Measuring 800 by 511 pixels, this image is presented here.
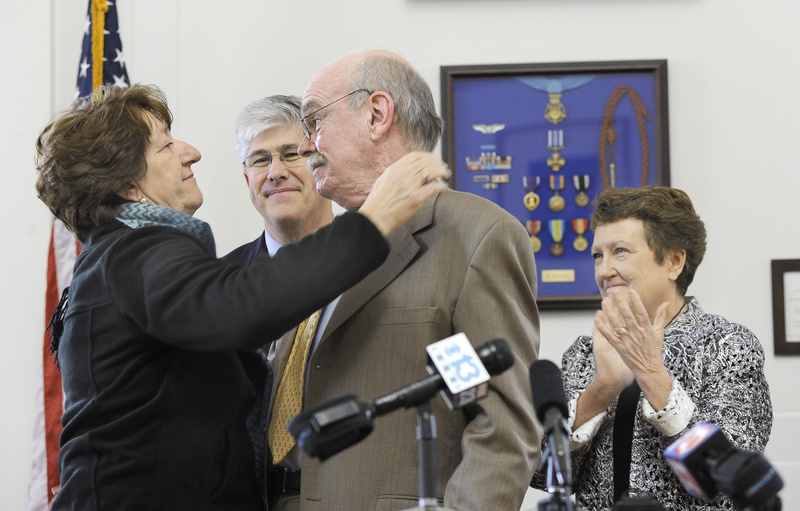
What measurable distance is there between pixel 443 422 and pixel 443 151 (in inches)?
90.0

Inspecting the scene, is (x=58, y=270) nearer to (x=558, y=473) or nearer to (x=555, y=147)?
(x=555, y=147)

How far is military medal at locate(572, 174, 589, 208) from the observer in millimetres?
3838

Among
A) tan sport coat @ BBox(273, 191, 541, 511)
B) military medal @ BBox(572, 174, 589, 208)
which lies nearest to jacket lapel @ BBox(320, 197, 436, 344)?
tan sport coat @ BBox(273, 191, 541, 511)

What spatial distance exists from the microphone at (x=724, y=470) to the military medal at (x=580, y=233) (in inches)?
111

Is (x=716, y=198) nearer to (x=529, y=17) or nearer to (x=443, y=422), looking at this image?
(x=529, y=17)

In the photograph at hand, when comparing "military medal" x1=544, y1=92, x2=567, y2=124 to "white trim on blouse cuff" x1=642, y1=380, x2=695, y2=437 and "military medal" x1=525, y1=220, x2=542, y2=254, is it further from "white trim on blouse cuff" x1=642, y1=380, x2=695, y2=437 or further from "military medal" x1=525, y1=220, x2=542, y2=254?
"white trim on blouse cuff" x1=642, y1=380, x2=695, y2=437

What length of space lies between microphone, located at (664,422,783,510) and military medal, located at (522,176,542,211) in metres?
2.84

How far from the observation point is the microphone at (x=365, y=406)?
3.23 feet

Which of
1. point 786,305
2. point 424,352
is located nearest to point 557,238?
point 786,305

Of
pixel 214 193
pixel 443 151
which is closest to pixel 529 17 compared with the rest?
pixel 443 151

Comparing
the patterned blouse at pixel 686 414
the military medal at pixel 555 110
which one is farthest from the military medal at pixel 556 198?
the patterned blouse at pixel 686 414

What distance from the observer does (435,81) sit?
3883mm

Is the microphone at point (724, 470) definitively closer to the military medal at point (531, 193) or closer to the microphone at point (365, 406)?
the microphone at point (365, 406)

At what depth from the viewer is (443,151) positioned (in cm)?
386
